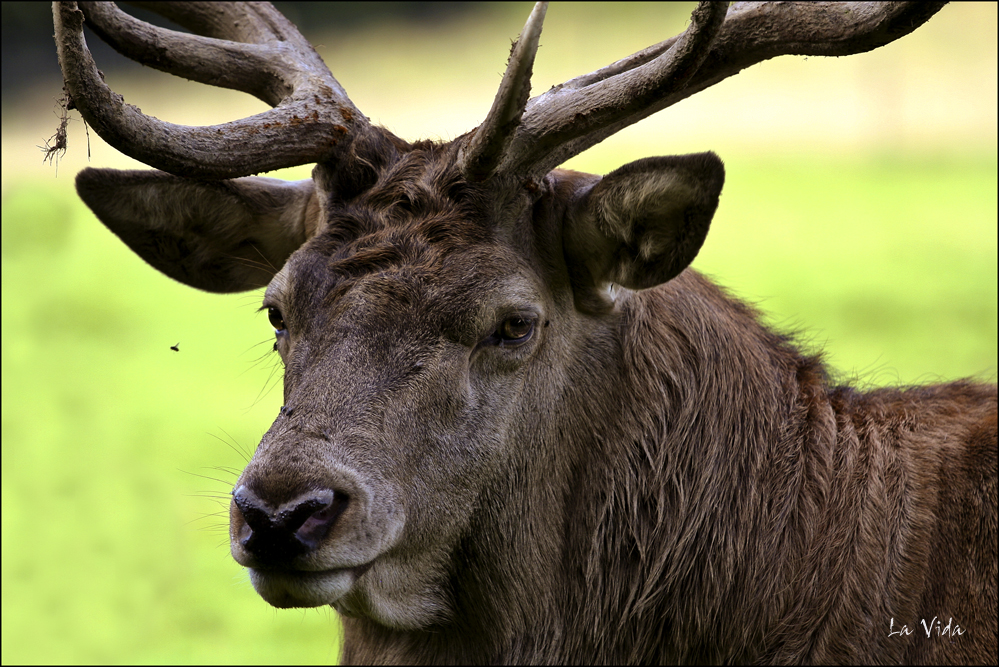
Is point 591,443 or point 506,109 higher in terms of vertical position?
point 506,109

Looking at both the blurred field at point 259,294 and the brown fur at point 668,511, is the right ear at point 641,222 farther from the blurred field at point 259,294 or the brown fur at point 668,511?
the blurred field at point 259,294

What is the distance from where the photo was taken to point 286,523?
10.5 ft

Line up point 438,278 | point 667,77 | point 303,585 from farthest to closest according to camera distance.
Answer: point 438,278
point 667,77
point 303,585

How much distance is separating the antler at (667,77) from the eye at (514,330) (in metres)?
0.63

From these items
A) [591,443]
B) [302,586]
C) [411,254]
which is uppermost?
[411,254]

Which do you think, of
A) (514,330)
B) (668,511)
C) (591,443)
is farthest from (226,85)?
(668,511)

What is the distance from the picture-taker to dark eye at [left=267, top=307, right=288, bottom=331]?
4.16 m

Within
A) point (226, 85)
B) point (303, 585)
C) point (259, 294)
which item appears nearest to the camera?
point (303, 585)

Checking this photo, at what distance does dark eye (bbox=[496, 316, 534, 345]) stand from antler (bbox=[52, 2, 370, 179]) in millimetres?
1133

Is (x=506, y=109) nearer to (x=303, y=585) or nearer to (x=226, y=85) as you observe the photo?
(x=226, y=85)

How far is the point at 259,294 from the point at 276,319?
490cm

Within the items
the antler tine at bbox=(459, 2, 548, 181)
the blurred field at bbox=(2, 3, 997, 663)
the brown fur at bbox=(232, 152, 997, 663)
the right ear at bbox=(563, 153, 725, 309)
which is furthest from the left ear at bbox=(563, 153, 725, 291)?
the blurred field at bbox=(2, 3, 997, 663)

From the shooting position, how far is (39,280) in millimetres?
15508
